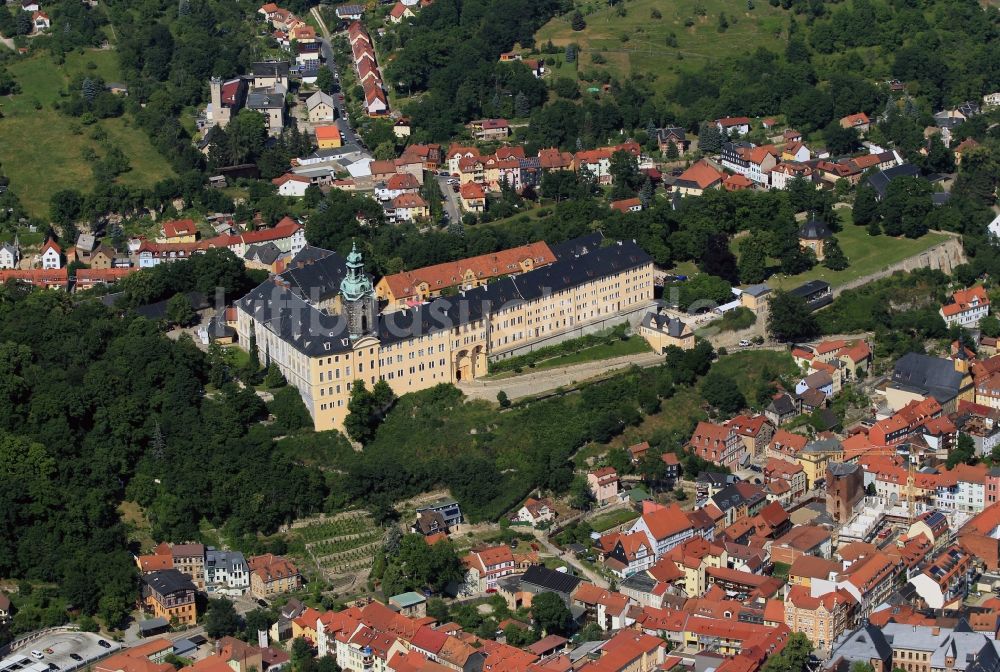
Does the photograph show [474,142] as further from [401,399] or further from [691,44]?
[401,399]

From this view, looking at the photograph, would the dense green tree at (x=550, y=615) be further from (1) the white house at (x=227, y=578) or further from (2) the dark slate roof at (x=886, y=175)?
(2) the dark slate roof at (x=886, y=175)

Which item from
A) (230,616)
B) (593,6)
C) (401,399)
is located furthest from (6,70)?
(230,616)

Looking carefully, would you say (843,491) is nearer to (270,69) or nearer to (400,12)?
(270,69)

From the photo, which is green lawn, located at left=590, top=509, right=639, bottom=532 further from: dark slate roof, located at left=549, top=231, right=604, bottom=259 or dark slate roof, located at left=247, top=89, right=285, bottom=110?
dark slate roof, located at left=247, top=89, right=285, bottom=110

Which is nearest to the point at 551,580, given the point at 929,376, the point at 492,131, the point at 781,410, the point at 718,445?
the point at 718,445

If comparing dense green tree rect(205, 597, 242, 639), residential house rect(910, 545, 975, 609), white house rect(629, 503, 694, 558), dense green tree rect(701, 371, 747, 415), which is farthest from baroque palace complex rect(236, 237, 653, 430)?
residential house rect(910, 545, 975, 609)

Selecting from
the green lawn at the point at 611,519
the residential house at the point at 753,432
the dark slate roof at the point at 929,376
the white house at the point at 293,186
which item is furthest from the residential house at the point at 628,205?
the green lawn at the point at 611,519
